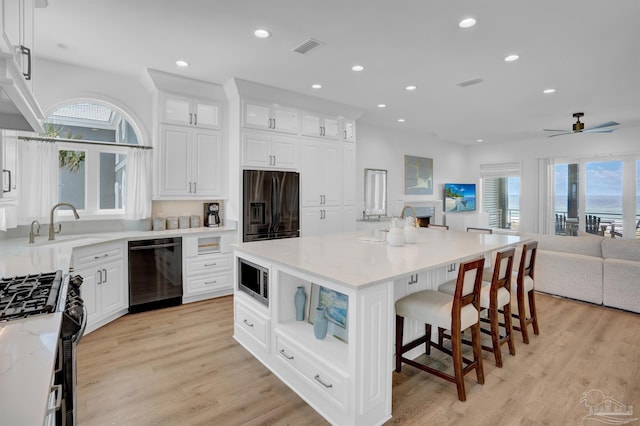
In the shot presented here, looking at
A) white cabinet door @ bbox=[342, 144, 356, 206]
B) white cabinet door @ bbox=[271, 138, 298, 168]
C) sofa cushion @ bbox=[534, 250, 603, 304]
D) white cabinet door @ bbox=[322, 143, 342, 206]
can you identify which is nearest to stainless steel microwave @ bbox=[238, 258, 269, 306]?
white cabinet door @ bbox=[271, 138, 298, 168]

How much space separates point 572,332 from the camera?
3.30 metres

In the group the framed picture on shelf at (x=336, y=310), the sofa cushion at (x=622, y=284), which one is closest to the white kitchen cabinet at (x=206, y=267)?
the framed picture on shelf at (x=336, y=310)

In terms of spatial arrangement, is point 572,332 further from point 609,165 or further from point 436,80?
point 609,165

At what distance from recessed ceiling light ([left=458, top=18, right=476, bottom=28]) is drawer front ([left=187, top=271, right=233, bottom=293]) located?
12.4ft

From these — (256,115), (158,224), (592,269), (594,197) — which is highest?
(256,115)

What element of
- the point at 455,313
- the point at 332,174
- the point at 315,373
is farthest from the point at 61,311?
the point at 332,174

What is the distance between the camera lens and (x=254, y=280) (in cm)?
275

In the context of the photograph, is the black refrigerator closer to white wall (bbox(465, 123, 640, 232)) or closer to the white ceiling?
the white ceiling

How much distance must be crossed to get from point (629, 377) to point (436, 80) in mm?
3414

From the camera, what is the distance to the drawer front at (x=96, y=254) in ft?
10.1

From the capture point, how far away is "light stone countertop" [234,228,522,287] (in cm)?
194

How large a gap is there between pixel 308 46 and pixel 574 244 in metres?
4.15

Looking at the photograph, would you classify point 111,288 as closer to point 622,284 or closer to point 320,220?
point 320,220

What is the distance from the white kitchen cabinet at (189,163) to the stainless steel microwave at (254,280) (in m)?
1.90
